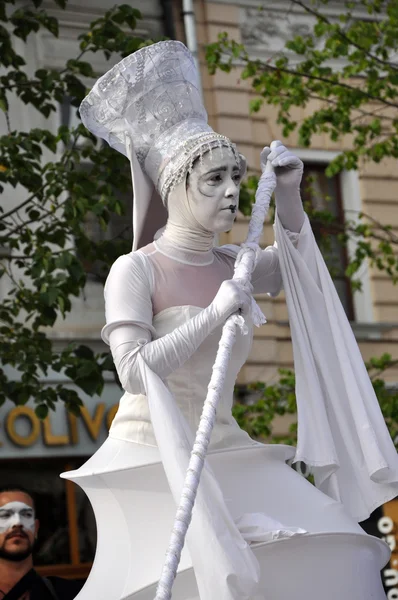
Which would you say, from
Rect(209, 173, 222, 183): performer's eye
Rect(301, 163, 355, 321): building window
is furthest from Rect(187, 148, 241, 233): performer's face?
Rect(301, 163, 355, 321): building window

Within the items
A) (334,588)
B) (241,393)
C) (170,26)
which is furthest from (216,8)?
(334,588)

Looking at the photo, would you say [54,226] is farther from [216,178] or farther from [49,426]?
[216,178]

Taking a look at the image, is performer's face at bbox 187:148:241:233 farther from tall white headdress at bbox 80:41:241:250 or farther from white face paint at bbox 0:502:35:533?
white face paint at bbox 0:502:35:533

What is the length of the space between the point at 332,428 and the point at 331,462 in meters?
0.15

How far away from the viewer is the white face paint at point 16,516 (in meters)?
5.81

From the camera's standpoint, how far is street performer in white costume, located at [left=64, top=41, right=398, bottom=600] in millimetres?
4105

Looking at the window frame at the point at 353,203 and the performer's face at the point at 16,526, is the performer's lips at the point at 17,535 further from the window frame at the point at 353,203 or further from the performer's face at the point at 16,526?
the window frame at the point at 353,203

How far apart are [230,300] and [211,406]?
340 millimetres

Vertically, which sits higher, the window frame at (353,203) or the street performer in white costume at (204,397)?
the window frame at (353,203)

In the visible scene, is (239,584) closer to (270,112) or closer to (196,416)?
(196,416)

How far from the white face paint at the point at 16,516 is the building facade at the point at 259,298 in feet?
20.9

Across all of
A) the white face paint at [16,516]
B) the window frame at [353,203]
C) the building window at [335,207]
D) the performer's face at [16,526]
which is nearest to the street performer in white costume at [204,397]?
the performer's face at [16,526]

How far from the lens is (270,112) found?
47.2 ft

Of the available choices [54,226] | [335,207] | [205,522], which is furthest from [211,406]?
[335,207]
